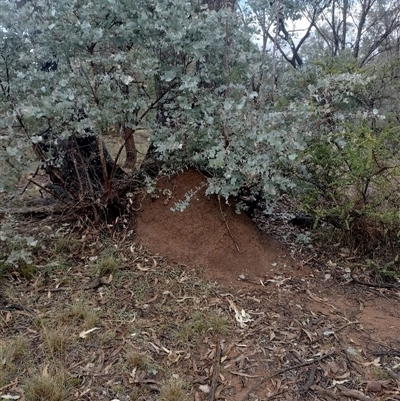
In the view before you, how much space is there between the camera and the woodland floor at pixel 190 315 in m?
2.30

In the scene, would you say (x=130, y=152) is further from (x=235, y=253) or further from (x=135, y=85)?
(x=235, y=253)

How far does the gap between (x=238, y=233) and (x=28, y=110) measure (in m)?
1.83

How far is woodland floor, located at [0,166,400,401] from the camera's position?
2303 mm

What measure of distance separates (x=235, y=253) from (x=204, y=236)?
0.93 feet

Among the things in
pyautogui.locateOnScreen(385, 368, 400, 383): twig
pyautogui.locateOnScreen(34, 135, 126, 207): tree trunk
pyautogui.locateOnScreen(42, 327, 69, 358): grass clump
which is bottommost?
pyautogui.locateOnScreen(385, 368, 400, 383): twig

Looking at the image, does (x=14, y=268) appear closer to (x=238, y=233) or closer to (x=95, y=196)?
(x=95, y=196)

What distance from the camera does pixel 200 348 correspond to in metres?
2.56

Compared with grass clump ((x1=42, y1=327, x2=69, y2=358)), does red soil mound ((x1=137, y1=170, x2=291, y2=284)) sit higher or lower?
higher

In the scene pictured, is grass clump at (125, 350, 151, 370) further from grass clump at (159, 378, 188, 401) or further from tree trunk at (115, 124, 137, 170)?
tree trunk at (115, 124, 137, 170)

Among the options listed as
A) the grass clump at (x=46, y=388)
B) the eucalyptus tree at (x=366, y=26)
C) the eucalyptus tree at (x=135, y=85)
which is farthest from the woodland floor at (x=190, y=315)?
the eucalyptus tree at (x=366, y=26)

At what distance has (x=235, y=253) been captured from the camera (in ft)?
11.1

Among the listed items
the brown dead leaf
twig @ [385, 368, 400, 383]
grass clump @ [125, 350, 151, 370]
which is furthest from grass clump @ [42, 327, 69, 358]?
twig @ [385, 368, 400, 383]

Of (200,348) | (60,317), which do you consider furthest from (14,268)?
(200,348)

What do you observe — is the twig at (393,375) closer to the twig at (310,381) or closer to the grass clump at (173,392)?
the twig at (310,381)
